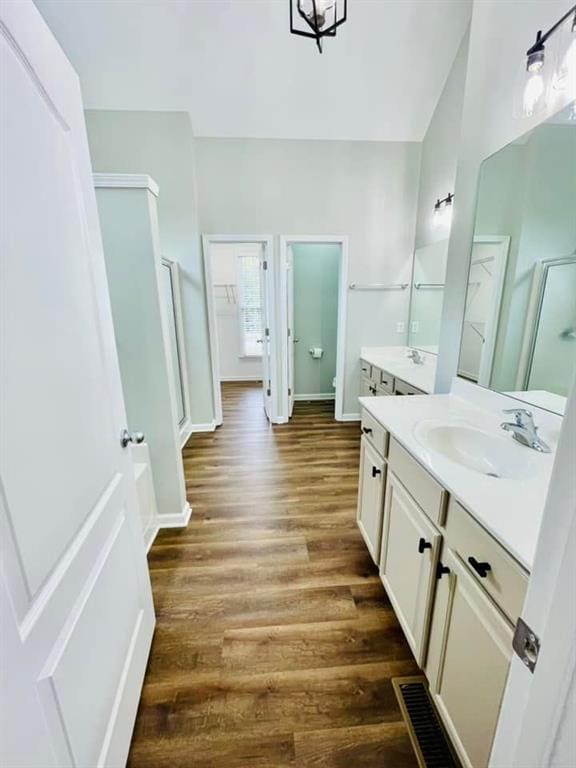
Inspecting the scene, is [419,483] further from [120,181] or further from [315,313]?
[315,313]

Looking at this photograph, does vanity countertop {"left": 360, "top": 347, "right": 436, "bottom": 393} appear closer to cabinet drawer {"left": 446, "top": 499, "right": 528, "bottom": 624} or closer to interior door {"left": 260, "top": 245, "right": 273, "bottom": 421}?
interior door {"left": 260, "top": 245, "right": 273, "bottom": 421}

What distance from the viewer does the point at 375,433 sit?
1573mm

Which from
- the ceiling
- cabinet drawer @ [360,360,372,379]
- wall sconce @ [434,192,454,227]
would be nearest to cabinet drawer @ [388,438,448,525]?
cabinet drawer @ [360,360,372,379]

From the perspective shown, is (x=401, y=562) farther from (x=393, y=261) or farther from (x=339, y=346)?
(x=393, y=261)

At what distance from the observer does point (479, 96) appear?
1.55 m

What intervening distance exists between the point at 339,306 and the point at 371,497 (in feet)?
8.04

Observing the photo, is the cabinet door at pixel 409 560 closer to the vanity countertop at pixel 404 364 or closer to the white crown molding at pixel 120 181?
the vanity countertop at pixel 404 364

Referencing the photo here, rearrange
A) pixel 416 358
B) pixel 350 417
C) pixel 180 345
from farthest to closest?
pixel 350 417
pixel 180 345
pixel 416 358

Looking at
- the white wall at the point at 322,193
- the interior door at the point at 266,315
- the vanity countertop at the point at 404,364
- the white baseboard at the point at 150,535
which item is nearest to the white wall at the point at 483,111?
the vanity countertop at the point at 404,364

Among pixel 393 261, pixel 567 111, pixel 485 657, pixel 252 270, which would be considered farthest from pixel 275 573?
pixel 252 270

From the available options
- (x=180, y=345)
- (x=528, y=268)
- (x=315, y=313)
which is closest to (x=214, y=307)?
(x=180, y=345)

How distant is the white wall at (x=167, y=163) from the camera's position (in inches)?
115

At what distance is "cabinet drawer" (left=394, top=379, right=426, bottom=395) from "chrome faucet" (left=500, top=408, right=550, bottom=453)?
962 mm

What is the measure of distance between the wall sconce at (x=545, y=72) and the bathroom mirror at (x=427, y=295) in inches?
59.5
